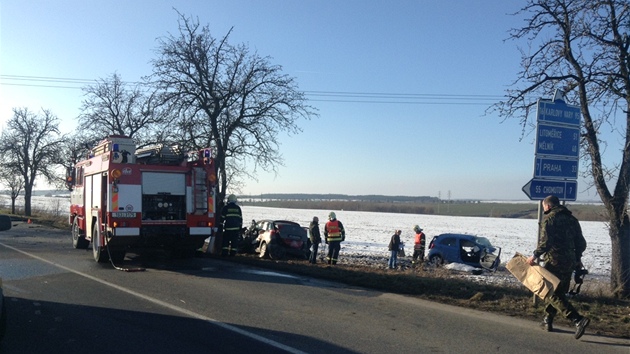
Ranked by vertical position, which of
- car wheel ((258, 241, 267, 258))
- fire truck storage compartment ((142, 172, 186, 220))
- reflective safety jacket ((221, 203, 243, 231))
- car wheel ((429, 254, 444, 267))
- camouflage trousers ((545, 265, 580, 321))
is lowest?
car wheel ((429, 254, 444, 267))

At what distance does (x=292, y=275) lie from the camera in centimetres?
1248

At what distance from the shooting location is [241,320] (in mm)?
7668

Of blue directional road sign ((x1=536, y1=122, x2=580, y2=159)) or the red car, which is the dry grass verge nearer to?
blue directional road sign ((x1=536, y1=122, x2=580, y2=159))

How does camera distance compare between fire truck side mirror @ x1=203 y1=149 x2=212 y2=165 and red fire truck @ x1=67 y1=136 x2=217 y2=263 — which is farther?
fire truck side mirror @ x1=203 y1=149 x2=212 y2=165

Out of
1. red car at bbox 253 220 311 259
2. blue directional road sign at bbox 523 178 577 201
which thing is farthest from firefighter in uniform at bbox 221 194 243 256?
blue directional road sign at bbox 523 178 577 201

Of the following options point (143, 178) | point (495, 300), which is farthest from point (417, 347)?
point (143, 178)

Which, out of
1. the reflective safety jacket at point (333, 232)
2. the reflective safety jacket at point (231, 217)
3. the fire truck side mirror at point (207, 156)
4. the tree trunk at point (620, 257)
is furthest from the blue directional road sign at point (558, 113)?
the reflective safety jacket at point (231, 217)

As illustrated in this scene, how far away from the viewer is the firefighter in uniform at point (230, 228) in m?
15.8

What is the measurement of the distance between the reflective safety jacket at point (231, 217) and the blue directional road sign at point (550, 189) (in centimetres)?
895

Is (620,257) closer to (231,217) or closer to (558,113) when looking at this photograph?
(558,113)

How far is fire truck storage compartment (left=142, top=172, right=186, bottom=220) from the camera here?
13414 mm

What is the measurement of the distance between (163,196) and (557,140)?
9184mm

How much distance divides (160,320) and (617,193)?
8660mm

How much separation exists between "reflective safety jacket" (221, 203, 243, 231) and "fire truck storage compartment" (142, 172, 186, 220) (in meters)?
2.19
